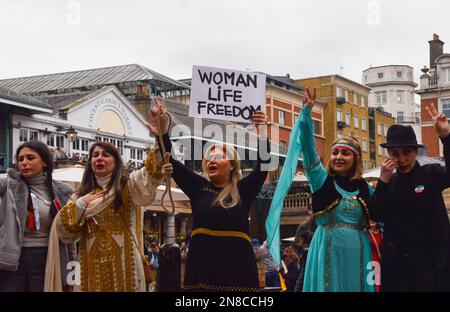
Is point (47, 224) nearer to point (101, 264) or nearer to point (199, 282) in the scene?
point (101, 264)

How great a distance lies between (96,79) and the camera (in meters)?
50.5

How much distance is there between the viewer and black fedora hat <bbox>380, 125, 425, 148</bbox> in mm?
6105

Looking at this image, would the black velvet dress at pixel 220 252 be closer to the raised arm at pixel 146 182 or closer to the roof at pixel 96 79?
the raised arm at pixel 146 182

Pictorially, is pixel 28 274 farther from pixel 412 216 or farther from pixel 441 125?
pixel 441 125

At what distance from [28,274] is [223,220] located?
1.51m

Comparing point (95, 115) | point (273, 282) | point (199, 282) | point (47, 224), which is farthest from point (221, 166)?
point (95, 115)

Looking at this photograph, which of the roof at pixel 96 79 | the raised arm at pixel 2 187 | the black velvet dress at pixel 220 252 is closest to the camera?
the black velvet dress at pixel 220 252

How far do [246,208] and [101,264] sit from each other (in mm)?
1157

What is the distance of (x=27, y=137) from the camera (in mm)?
32531

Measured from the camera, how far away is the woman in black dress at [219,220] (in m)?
6.02

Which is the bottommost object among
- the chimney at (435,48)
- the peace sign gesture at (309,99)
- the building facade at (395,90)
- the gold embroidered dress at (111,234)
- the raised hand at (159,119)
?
the gold embroidered dress at (111,234)

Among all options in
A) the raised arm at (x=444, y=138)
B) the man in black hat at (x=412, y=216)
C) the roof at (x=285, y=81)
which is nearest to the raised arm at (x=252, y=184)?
the man in black hat at (x=412, y=216)

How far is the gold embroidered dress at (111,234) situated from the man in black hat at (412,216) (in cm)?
171
